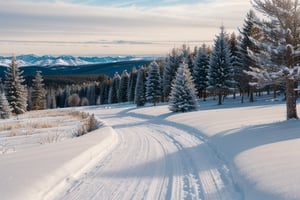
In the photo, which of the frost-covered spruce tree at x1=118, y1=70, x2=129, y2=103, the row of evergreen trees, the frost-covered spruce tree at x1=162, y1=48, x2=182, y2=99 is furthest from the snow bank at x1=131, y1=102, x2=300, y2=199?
the frost-covered spruce tree at x1=118, y1=70, x2=129, y2=103

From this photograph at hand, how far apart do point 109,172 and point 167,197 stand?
2625 millimetres

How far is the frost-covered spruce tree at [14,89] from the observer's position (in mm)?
45000

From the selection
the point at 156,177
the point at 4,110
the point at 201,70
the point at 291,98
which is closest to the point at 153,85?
the point at 201,70

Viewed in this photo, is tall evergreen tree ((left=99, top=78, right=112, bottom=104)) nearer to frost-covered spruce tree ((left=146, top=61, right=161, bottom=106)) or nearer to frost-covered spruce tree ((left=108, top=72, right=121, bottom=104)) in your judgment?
frost-covered spruce tree ((left=108, top=72, right=121, bottom=104))

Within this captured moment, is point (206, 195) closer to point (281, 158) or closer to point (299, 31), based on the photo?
point (281, 158)

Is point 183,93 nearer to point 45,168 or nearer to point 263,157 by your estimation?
point 263,157

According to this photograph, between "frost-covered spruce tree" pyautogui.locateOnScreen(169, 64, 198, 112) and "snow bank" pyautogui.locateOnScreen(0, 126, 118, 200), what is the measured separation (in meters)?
19.9

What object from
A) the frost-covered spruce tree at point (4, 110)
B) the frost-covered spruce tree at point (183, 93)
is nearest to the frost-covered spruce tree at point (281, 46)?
the frost-covered spruce tree at point (183, 93)

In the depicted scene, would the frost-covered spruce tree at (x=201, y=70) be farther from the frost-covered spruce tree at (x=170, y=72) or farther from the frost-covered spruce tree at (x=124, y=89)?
the frost-covered spruce tree at (x=124, y=89)

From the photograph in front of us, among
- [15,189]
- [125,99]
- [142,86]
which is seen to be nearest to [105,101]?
[125,99]

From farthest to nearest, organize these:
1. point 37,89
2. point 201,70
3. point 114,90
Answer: point 114,90
point 37,89
point 201,70

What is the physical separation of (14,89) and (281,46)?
38536 mm

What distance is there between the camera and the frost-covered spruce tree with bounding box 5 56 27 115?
148 ft

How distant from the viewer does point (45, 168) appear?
815 centimetres
